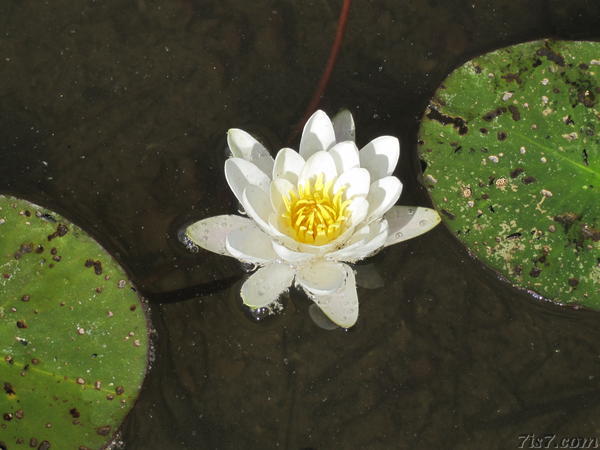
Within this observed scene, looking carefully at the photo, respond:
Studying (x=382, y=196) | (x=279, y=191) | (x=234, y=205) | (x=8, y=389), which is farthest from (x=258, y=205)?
(x=8, y=389)

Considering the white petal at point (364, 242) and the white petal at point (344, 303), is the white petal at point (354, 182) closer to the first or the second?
the white petal at point (364, 242)

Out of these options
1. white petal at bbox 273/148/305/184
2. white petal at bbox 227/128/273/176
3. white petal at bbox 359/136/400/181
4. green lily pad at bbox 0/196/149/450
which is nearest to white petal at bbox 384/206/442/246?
white petal at bbox 359/136/400/181

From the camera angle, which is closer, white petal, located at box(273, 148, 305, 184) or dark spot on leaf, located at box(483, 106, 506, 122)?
white petal, located at box(273, 148, 305, 184)

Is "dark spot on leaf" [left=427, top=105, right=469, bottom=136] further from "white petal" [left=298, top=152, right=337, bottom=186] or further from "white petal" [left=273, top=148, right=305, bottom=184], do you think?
"white petal" [left=273, top=148, right=305, bottom=184]

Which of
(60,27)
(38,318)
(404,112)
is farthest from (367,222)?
(60,27)

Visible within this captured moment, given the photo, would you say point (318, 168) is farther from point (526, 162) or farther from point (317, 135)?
point (526, 162)

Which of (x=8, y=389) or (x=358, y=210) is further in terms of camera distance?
(x=8, y=389)

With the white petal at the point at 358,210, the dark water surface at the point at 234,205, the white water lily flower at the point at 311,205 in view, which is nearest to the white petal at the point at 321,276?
the white water lily flower at the point at 311,205
